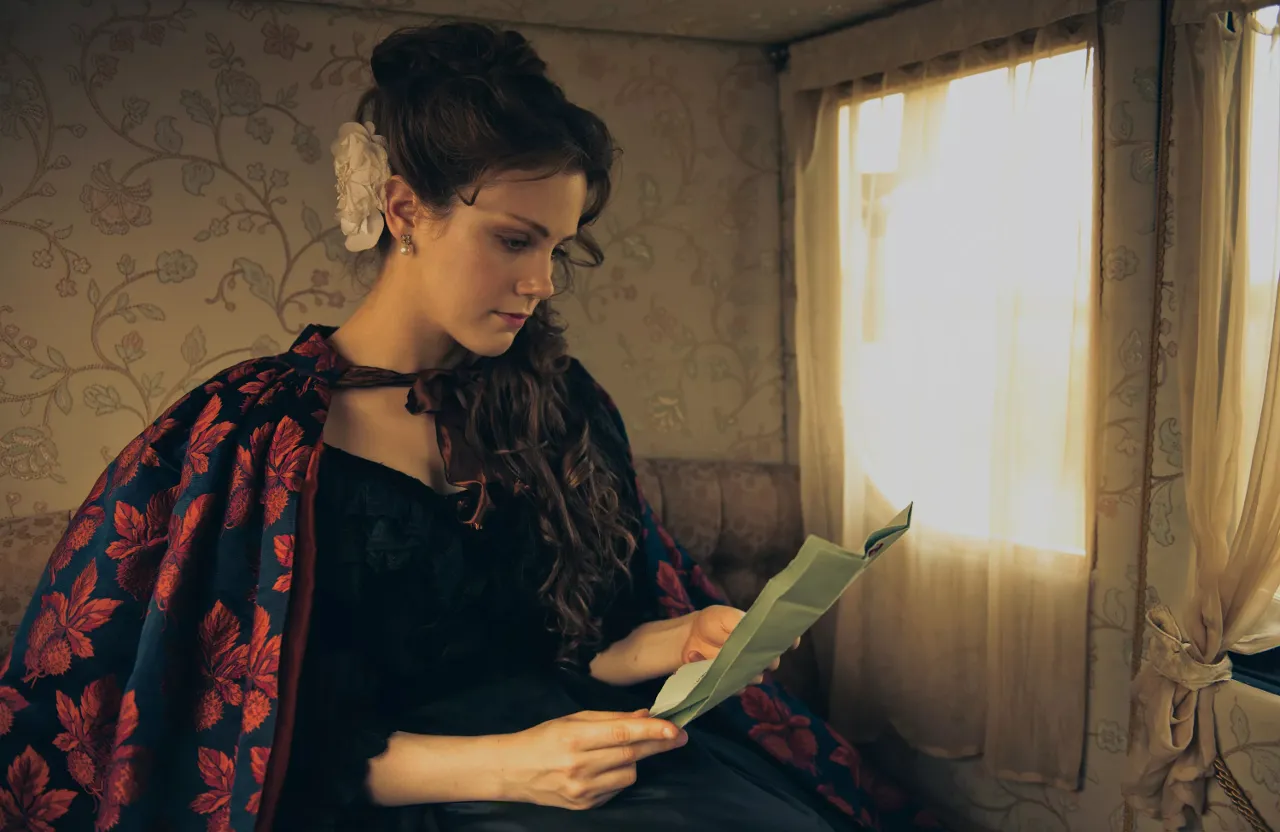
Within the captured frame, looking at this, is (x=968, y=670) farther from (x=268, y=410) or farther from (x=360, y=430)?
(x=268, y=410)

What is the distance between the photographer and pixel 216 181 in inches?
73.2

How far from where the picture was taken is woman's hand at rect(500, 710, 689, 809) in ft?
3.78

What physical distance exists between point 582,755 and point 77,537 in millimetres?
678

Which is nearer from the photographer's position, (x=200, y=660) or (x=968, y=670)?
(x=200, y=660)

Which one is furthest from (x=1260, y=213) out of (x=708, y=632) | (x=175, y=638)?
(x=175, y=638)

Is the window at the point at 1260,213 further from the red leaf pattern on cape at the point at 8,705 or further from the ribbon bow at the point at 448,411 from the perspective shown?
the red leaf pattern on cape at the point at 8,705

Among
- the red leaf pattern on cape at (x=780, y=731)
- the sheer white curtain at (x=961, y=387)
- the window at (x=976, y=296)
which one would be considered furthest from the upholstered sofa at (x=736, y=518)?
the red leaf pattern on cape at (x=780, y=731)

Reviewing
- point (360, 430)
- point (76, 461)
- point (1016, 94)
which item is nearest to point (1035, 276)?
point (1016, 94)

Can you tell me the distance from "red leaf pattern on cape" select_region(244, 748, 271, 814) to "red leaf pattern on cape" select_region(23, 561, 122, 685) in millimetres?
237

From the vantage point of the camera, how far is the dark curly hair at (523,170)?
50.9 inches

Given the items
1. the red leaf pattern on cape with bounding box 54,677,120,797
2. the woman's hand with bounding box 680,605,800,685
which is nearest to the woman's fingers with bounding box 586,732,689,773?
the woman's hand with bounding box 680,605,800,685

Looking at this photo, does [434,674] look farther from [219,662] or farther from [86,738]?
[86,738]

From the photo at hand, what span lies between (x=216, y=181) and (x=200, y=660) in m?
0.98

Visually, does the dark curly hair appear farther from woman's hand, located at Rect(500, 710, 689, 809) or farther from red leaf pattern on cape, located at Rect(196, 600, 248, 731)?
red leaf pattern on cape, located at Rect(196, 600, 248, 731)
